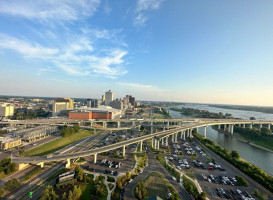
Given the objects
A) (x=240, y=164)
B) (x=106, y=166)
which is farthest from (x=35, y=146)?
(x=240, y=164)

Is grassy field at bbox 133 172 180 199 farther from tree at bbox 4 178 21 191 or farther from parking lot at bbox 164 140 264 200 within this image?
tree at bbox 4 178 21 191

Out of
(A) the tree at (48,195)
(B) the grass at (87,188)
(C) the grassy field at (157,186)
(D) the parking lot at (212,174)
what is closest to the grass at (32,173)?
(A) the tree at (48,195)

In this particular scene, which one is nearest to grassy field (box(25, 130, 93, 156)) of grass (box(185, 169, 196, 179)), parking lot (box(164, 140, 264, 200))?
parking lot (box(164, 140, 264, 200))

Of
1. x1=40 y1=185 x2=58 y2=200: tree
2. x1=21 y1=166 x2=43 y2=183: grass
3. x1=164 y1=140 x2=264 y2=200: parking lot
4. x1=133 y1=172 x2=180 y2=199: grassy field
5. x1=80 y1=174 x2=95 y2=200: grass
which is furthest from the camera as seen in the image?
x1=21 y1=166 x2=43 y2=183: grass

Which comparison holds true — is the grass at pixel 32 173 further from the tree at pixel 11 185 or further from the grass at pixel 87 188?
the grass at pixel 87 188

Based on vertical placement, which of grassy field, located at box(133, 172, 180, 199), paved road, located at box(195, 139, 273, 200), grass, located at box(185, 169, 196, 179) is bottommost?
paved road, located at box(195, 139, 273, 200)
